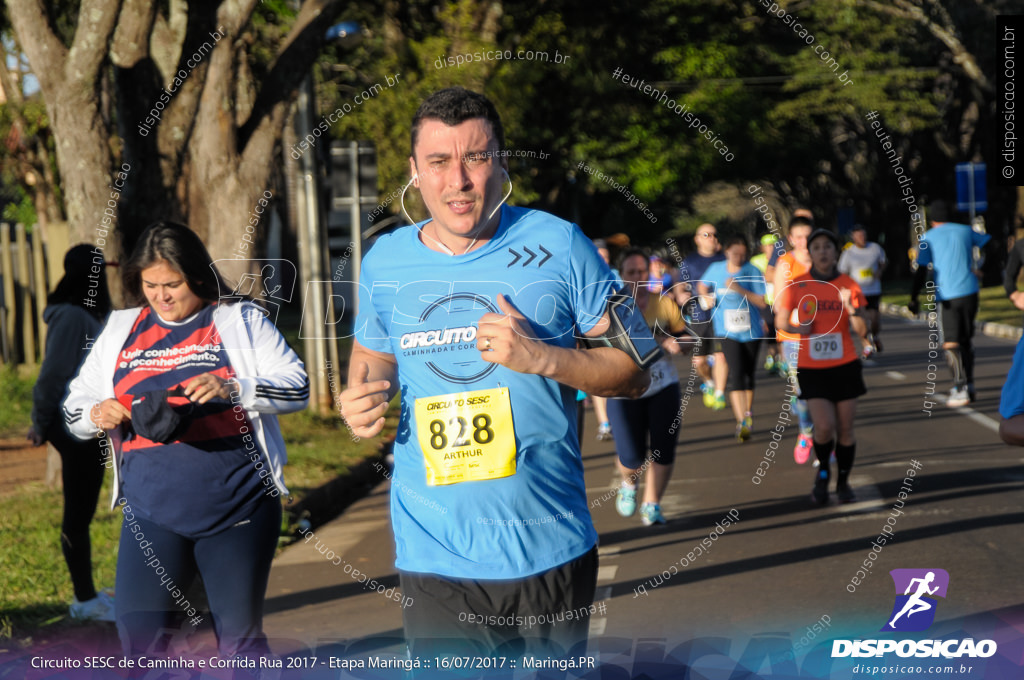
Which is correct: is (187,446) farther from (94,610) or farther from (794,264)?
(794,264)

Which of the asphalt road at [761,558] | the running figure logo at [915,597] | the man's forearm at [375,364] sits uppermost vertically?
the man's forearm at [375,364]

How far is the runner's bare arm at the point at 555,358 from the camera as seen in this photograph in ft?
9.66

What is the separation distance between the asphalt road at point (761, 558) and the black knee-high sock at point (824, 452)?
255 mm

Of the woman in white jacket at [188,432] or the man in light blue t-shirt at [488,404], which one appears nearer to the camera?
the man in light blue t-shirt at [488,404]

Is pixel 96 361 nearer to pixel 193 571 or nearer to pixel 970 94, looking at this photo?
pixel 193 571

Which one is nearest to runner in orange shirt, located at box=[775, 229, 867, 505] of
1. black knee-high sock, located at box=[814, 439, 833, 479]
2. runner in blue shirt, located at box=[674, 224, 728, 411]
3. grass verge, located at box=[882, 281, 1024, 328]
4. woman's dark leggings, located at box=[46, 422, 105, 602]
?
black knee-high sock, located at box=[814, 439, 833, 479]

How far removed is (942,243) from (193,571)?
10579mm

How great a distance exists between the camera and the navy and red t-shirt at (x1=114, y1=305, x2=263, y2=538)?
4.13 meters

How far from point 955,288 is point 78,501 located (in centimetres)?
959

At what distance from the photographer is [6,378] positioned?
15641 mm

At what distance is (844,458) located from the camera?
837 cm

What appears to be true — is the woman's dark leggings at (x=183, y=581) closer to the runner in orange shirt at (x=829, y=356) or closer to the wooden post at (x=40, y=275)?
the runner in orange shirt at (x=829, y=356)

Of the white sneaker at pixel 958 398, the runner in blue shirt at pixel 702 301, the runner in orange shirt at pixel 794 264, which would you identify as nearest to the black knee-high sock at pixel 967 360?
the white sneaker at pixel 958 398

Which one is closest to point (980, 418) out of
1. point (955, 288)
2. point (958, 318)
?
point (958, 318)
